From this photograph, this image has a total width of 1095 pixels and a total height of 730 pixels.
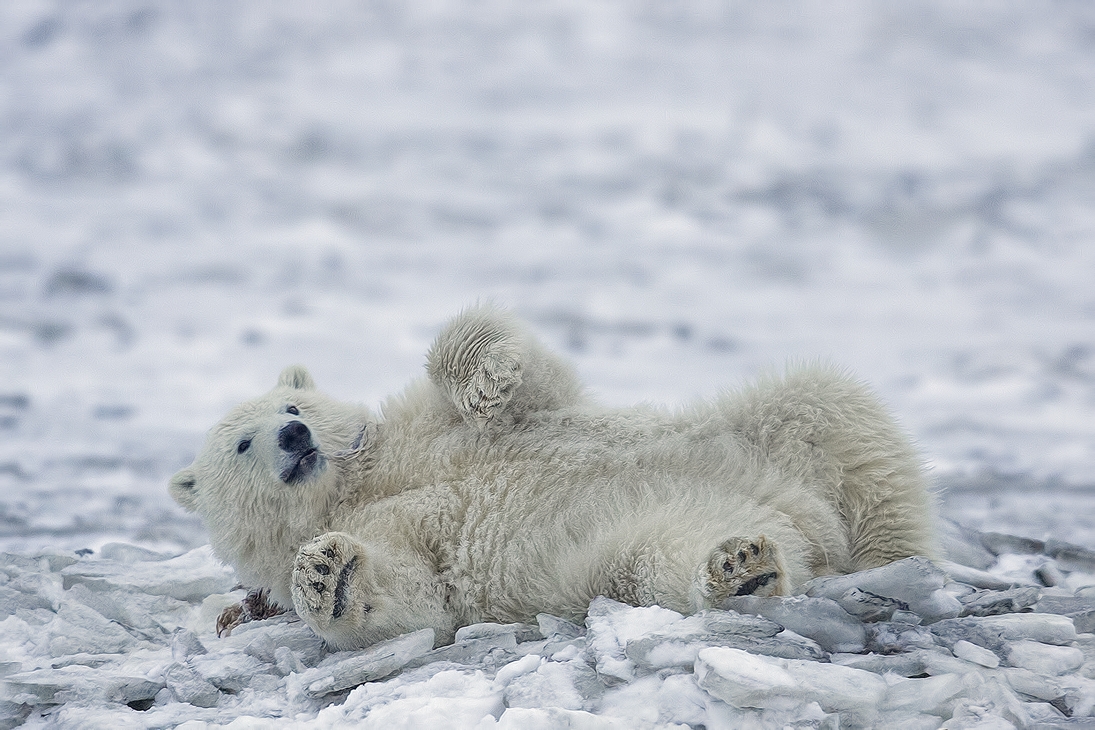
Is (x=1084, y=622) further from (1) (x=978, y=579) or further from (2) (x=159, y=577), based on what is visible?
(2) (x=159, y=577)

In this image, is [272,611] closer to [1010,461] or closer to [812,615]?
[812,615]

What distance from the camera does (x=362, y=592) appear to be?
3238mm

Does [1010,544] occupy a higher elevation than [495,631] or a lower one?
lower

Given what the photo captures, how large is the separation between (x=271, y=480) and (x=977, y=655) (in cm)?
253

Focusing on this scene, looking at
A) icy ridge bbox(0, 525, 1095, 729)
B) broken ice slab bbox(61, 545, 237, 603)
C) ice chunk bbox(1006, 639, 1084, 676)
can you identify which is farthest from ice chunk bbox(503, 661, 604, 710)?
broken ice slab bbox(61, 545, 237, 603)

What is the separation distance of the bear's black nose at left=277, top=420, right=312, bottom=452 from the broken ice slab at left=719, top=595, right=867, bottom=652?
68.2 inches

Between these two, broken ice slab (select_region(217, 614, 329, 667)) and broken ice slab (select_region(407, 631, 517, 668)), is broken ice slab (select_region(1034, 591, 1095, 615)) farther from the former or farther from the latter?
broken ice slab (select_region(217, 614, 329, 667))

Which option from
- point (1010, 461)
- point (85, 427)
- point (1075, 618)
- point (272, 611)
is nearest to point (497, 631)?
point (272, 611)

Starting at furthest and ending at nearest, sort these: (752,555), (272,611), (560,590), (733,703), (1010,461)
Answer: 1. (1010,461)
2. (272,611)
3. (560,590)
4. (752,555)
5. (733,703)

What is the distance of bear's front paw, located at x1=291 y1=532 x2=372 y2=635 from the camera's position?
10.3ft

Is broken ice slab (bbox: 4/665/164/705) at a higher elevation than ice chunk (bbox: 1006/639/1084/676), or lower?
lower

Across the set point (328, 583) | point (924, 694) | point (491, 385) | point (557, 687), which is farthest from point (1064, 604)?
point (328, 583)

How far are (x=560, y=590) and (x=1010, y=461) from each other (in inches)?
185

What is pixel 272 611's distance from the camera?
406 centimetres
